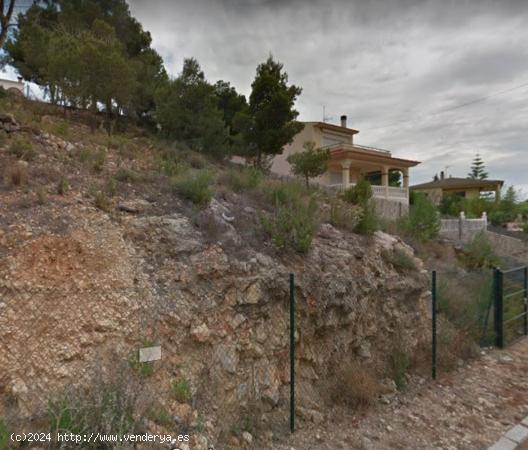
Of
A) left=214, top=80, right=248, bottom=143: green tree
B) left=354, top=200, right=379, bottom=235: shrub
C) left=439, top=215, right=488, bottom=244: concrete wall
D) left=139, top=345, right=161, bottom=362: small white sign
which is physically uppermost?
left=214, top=80, right=248, bottom=143: green tree

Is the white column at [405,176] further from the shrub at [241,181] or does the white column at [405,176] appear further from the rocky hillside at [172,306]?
the rocky hillside at [172,306]

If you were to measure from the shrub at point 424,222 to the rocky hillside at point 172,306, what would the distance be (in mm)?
4644

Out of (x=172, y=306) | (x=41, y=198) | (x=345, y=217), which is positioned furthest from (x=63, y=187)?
(x=345, y=217)

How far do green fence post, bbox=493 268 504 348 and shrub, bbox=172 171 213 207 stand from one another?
552cm

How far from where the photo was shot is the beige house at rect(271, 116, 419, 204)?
17812 mm

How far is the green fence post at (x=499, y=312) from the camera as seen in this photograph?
5488 millimetres

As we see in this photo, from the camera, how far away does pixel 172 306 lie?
128 inches

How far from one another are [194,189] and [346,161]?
47.5 ft

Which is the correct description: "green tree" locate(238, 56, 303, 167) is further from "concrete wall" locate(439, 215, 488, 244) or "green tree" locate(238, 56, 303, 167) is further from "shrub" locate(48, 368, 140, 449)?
"shrub" locate(48, 368, 140, 449)

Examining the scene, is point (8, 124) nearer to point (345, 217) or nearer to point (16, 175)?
point (16, 175)

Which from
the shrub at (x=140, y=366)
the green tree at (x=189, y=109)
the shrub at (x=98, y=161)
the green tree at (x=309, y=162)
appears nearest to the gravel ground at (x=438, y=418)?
the shrub at (x=140, y=366)

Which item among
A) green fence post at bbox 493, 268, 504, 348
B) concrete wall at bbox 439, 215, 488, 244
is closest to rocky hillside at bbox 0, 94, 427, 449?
green fence post at bbox 493, 268, 504, 348

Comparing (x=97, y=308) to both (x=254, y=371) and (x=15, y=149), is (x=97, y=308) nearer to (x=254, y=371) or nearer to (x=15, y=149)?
(x=254, y=371)

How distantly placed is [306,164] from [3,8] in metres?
12.5
